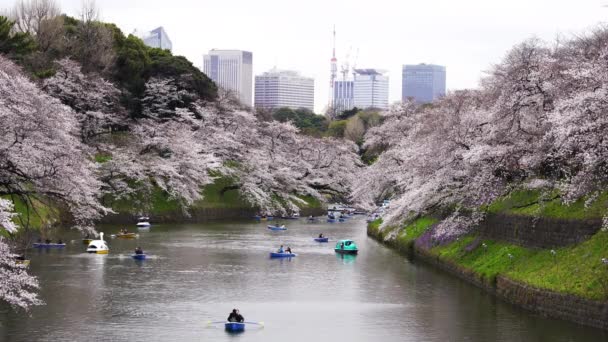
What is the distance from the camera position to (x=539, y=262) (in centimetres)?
3722

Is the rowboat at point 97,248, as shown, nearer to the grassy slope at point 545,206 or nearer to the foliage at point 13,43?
the foliage at point 13,43

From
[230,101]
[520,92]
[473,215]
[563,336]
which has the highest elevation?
[230,101]

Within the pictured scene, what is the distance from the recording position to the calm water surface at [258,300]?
31.8 metres

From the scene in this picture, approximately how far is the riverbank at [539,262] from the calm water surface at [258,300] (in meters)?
0.68

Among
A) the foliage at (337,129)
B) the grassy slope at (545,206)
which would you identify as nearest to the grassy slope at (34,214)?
the grassy slope at (545,206)

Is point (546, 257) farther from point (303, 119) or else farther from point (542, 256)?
point (303, 119)

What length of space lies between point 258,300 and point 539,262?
42.0 feet

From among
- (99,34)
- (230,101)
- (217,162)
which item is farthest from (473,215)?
(230,101)

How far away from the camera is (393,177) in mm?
71938

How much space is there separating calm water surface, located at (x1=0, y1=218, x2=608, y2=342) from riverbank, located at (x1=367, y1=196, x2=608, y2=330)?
2.23ft

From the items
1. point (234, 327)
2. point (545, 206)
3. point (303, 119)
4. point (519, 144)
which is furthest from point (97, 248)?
point (303, 119)

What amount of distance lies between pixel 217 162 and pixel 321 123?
86.3 m

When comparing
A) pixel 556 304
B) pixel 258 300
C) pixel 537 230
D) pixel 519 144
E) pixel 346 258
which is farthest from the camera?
pixel 346 258

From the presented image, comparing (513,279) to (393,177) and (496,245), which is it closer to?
(496,245)
